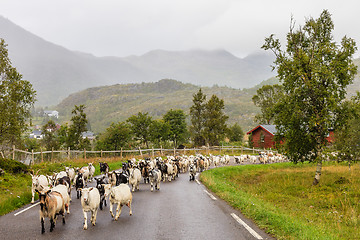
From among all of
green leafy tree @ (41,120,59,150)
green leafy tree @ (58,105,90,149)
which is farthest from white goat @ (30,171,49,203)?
green leafy tree @ (41,120,59,150)

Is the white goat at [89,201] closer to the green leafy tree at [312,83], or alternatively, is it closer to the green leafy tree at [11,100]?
the green leafy tree at [312,83]

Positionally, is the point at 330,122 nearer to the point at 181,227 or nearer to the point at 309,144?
the point at 309,144

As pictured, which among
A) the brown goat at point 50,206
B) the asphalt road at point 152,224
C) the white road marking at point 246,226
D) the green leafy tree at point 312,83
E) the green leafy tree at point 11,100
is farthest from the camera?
the green leafy tree at point 11,100

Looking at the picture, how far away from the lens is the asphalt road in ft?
25.1

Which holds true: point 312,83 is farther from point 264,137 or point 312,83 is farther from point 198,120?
point 198,120

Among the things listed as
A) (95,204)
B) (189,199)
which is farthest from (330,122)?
(95,204)

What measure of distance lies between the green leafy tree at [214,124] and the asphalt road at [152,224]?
5290cm

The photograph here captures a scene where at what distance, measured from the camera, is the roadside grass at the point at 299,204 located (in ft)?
27.0

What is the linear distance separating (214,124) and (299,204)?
51.3 metres

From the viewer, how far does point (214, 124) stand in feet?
215

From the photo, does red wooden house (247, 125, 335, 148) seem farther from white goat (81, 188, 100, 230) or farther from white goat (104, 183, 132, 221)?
white goat (81, 188, 100, 230)

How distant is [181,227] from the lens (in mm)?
8438

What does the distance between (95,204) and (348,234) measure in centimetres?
813

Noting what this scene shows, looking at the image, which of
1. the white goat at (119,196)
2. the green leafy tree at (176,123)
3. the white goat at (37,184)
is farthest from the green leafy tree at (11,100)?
the green leafy tree at (176,123)
